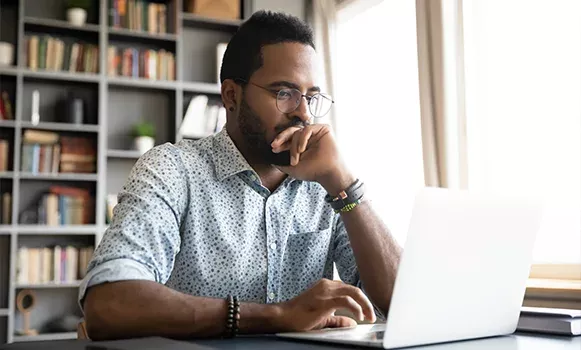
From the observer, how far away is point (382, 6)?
380 cm

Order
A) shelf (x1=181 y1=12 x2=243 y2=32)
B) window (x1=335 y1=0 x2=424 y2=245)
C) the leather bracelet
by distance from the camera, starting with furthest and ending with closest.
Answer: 1. shelf (x1=181 y1=12 x2=243 y2=32)
2. window (x1=335 y1=0 x2=424 y2=245)
3. the leather bracelet

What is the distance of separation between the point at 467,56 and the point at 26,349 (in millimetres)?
2474

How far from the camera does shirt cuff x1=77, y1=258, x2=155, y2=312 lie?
1.19m

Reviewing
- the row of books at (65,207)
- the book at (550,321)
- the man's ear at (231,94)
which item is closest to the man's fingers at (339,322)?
the book at (550,321)

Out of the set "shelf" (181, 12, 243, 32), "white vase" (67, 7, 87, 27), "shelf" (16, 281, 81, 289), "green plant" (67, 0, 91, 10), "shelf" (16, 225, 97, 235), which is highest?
"green plant" (67, 0, 91, 10)

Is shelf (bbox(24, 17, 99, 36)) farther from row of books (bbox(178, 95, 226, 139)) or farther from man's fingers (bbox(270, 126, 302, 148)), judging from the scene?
man's fingers (bbox(270, 126, 302, 148))

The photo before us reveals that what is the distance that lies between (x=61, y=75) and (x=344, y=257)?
2768 mm

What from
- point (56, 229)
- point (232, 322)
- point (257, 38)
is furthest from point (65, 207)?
point (232, 322)

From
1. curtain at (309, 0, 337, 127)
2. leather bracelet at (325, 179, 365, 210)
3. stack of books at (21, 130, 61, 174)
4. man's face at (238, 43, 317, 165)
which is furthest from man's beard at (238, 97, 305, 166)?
stack of books at (21, 130, 61, 174)

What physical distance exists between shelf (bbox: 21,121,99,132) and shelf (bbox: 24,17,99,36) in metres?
0.58

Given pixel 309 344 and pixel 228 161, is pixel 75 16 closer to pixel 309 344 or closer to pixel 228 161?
pixel 228 161

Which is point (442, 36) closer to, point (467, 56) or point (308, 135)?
point (467, 56)

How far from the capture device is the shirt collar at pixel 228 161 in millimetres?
1646

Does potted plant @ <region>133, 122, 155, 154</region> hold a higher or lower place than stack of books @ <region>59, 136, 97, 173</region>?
higher
